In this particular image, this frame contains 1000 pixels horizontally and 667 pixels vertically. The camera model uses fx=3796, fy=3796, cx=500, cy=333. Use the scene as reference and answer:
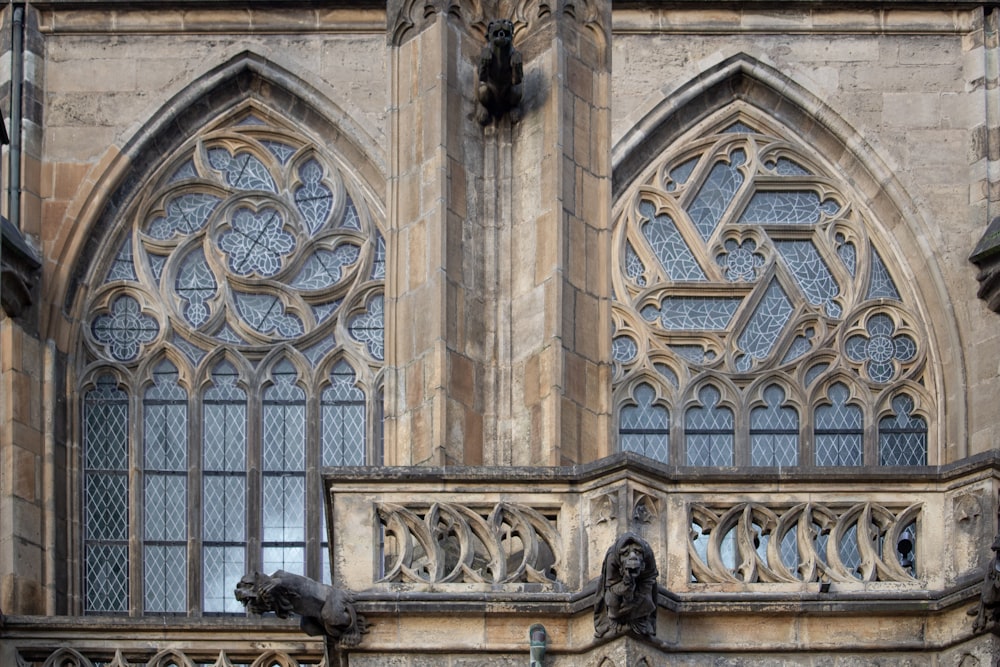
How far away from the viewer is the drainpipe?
22.8 m

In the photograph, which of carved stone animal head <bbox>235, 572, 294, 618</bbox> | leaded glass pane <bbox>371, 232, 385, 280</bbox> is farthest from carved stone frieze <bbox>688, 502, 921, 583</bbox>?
leaded glass pane <bbox>371, 232, 385, 280</bbox>

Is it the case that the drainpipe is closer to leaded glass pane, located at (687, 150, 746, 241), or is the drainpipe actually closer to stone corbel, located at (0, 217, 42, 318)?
stone corbel, located at (0, 217, 42, 318)

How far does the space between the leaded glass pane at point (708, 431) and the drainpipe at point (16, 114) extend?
A: 420 cm

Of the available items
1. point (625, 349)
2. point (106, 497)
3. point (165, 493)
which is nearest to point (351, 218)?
point (625, 349)

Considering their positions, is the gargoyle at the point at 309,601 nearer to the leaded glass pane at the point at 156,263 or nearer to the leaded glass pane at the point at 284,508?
the leaded glass pane at the point at 284,508

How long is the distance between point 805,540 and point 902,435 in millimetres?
6069

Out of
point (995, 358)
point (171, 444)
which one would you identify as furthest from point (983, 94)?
point (171, 444)

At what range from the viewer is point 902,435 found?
2253 centimetres

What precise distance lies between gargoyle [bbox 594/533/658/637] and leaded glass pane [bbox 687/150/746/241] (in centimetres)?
728

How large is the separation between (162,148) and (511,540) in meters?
7.02

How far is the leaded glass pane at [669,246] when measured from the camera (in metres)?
23.1

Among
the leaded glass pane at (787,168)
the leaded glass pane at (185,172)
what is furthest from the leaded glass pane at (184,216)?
the leaded glass pane at (787,168)

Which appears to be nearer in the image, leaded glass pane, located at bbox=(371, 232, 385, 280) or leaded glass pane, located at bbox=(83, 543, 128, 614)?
leaded glass pane, located at bbox=(83, 543, 128, 614)

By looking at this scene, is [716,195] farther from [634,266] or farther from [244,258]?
[244,258]
